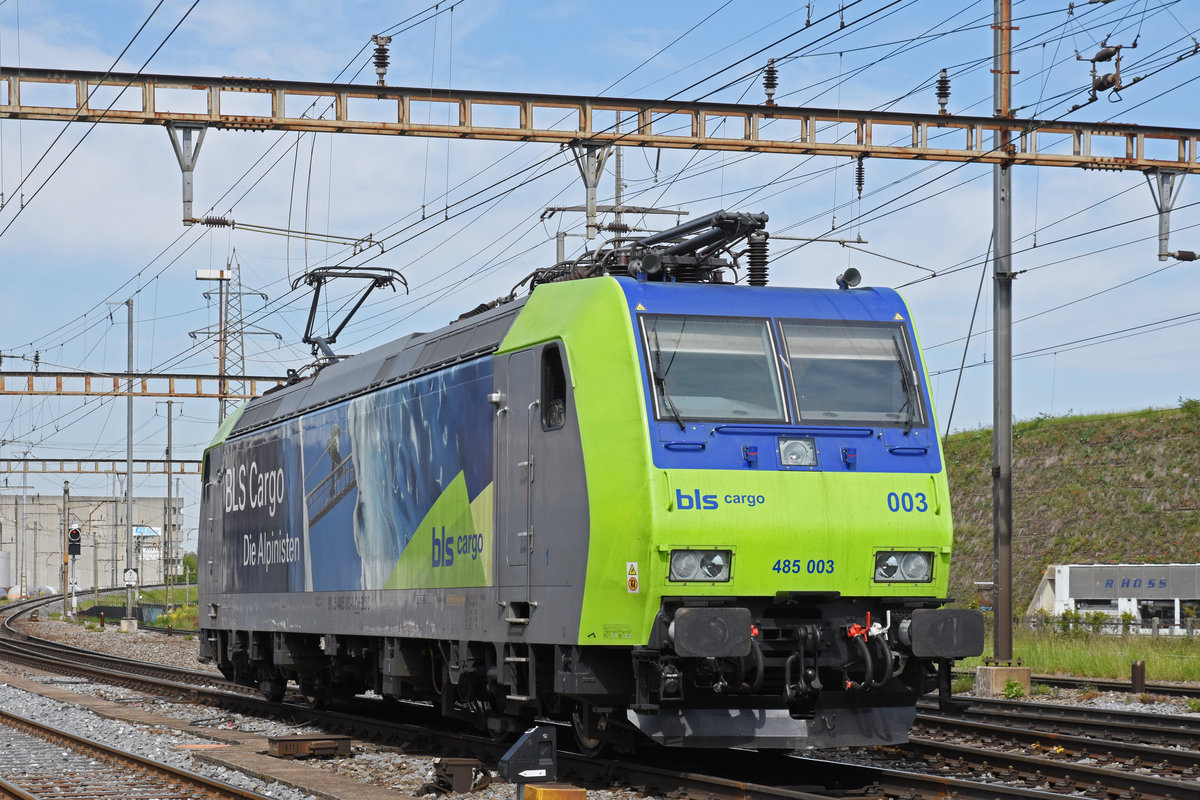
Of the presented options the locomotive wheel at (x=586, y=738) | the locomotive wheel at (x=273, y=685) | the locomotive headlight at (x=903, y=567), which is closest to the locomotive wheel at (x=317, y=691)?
the locomotive wheel at (x=273, y=685)

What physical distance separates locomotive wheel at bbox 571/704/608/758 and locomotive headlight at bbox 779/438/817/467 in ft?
9.17

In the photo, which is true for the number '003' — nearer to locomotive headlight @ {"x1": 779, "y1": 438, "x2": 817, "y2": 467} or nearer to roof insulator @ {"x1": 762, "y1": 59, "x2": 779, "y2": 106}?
locomotive headlight @ {"x1": 779, "y1": 438, "x2": 817, "y2": 467}


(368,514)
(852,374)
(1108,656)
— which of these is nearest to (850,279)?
(852,374)

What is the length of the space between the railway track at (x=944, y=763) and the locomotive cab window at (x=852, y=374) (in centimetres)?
267

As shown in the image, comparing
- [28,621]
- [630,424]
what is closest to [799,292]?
[630,424]

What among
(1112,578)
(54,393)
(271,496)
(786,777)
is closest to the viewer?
(786,777)

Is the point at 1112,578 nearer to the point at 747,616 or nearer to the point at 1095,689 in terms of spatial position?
the point at 1095,689

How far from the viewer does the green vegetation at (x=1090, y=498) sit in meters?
51.0

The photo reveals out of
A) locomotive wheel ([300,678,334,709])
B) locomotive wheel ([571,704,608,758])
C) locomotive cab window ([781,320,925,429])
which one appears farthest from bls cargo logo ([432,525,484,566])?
locomotive wheel ([300,678,334,709])

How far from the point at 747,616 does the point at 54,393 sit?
3733 cm

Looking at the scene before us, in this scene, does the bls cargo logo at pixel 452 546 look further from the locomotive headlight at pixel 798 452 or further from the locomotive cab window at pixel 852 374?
the locomotive cab window at pixel 852 374

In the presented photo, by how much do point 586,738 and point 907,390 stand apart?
380 centimetres

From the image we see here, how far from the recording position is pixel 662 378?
10953 mm

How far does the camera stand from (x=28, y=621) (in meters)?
55.9
